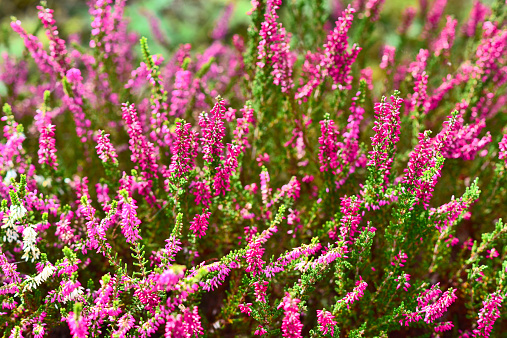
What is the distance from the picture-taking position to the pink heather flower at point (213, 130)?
1.72 meters

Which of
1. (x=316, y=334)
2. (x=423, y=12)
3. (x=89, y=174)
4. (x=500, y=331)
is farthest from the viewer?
(x=423, y=12)

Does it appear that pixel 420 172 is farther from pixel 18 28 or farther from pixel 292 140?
pixel 18 28

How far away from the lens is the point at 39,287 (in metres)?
1.98

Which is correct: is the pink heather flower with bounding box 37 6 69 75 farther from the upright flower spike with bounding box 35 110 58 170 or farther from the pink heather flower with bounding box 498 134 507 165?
the pink heather flower with bounding box 498 134 507 165

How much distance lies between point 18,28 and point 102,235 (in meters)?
1.35

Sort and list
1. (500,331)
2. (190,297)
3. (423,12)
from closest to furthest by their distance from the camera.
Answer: (190,297) < (500,331) < (423,12)

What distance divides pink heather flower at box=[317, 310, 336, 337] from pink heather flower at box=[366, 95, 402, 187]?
644mm

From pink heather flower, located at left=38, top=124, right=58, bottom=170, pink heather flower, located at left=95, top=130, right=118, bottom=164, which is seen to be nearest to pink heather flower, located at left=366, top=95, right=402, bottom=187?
pink heather flower, located at left=95, top=130, right=118, bottom=164

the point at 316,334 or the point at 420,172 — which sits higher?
the point at 420,172

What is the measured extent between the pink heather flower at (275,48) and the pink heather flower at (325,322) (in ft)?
3.55

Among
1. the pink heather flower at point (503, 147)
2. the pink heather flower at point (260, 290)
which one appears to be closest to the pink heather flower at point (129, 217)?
the pink heather flower at point (260, 290)

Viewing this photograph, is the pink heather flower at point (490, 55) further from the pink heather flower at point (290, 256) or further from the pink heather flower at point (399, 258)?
the pink heather flower at point (290, 256)

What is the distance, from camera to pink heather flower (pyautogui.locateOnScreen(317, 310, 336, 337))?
163 cm

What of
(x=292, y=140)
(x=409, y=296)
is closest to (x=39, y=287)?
(x=292, y=140)
